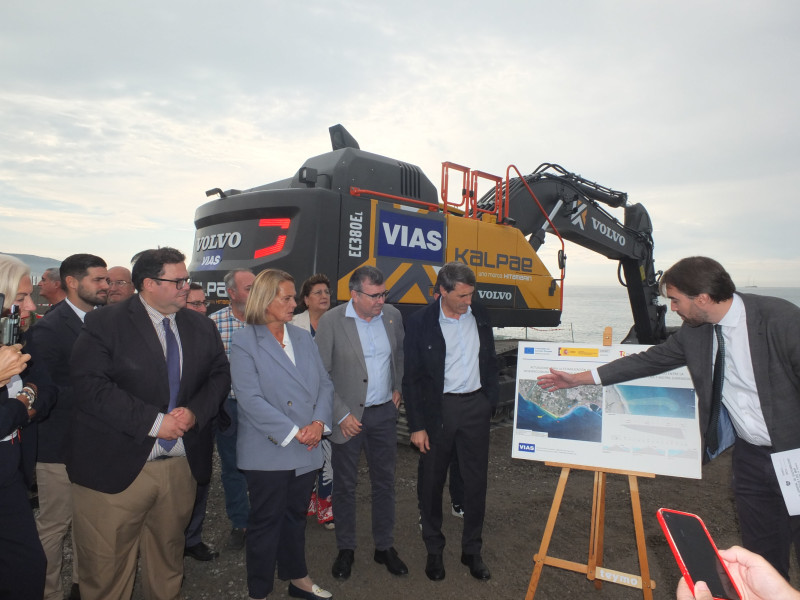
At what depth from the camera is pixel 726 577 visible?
3.71ft

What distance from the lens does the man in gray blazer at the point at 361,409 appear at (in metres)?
3.61

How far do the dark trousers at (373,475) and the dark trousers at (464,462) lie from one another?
0.89ft

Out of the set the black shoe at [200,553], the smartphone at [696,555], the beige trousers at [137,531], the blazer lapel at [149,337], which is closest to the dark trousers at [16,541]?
the beige trousers at [137,531]

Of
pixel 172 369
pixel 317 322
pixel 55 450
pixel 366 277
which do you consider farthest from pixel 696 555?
pixel 317 322

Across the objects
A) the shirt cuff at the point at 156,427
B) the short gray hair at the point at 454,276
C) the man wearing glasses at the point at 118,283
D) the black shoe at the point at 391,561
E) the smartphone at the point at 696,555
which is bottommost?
the black shoe at the point at 391,561

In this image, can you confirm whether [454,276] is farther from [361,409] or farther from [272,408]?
[272,408]

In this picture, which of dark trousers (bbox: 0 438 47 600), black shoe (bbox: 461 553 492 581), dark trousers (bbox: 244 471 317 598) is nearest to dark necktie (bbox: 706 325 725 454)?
black shoe (bbox: 461 553 492 581)

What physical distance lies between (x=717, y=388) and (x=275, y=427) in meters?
2.45

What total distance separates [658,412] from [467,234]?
3514 millimetres

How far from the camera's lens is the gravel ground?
346 centimetres

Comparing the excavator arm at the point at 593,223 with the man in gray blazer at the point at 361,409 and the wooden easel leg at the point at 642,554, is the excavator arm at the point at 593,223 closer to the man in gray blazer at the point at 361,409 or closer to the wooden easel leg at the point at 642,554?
the man in gray blazer at the point at 361,409

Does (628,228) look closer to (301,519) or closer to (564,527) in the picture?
(564,527)

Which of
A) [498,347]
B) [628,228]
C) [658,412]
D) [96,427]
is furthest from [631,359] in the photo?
[498,347]

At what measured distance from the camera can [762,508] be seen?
265 centimetres
